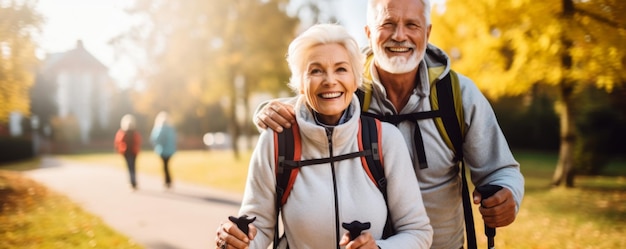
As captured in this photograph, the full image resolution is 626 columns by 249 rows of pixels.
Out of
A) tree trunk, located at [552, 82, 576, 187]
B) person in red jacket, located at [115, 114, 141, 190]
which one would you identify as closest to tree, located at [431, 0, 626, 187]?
tree trunk, located at [552, 82, 576, 187]

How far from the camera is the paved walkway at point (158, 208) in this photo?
6.68 m

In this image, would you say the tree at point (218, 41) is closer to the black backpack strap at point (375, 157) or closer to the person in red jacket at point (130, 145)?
the person in red jacket at point (130, 145)

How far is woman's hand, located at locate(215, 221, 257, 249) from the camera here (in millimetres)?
1783

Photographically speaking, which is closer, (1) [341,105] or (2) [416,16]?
(1) [341,105]

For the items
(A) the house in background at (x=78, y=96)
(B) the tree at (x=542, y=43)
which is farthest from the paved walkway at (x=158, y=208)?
(A) the house in background at (x=78, y=96)

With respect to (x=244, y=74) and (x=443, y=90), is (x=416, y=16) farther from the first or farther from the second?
(x=244, y=74)

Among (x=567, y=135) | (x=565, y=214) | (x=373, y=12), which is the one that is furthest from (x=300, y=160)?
(x=567, y=135)

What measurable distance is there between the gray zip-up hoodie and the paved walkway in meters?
4.33

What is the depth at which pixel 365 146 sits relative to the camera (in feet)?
6.23

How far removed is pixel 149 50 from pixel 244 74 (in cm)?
481

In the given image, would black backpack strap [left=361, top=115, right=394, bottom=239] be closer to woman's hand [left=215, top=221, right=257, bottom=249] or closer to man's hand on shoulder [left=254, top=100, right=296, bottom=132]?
man's hand on shoulder [left=254, top=100, right=296, bottom=132]

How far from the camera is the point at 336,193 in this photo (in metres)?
1.86

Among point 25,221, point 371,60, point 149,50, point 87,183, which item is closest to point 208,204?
point 25,221

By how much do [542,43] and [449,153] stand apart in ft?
20.2
